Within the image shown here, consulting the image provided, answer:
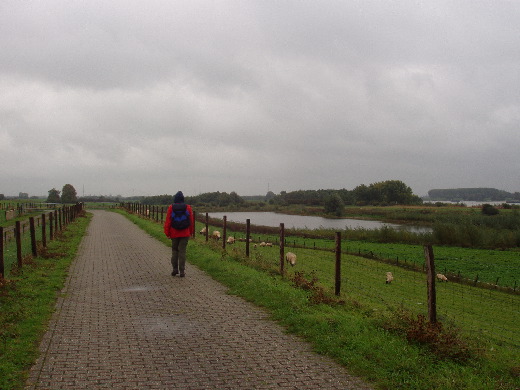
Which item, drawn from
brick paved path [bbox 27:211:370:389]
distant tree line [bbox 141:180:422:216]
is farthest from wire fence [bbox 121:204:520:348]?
distant tree line [bbox 141:180:422:216]

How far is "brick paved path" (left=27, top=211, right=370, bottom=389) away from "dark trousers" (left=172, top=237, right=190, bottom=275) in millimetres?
1354

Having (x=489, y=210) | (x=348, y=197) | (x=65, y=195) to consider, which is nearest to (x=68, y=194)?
(x=65, y=195)

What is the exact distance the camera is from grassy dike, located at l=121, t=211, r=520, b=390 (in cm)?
460

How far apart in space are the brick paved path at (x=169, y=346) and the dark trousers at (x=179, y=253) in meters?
1.35

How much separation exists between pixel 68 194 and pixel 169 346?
117756 mm

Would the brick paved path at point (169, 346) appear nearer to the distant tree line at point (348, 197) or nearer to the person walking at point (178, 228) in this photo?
the person walking at point (178, 228)

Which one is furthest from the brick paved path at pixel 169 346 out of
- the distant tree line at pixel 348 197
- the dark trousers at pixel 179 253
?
the distant tree line at pixel 348 197

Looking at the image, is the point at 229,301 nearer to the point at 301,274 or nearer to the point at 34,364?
the point at 301,274

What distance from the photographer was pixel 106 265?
12680mm

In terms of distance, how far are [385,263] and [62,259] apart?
772 inches

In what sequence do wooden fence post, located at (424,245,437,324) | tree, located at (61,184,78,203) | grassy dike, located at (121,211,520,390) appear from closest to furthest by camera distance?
grassy dike, located at (121,211,520,390), wooden fence post, located at (424,245,437,324), tree, located at (61,184,78,203)

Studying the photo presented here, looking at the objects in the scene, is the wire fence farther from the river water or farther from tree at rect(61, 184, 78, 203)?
tree at rect(61, 184, 78, 203)

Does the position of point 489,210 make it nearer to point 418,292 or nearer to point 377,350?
Result: point 418,292

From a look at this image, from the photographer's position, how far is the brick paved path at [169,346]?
446 centimetres
